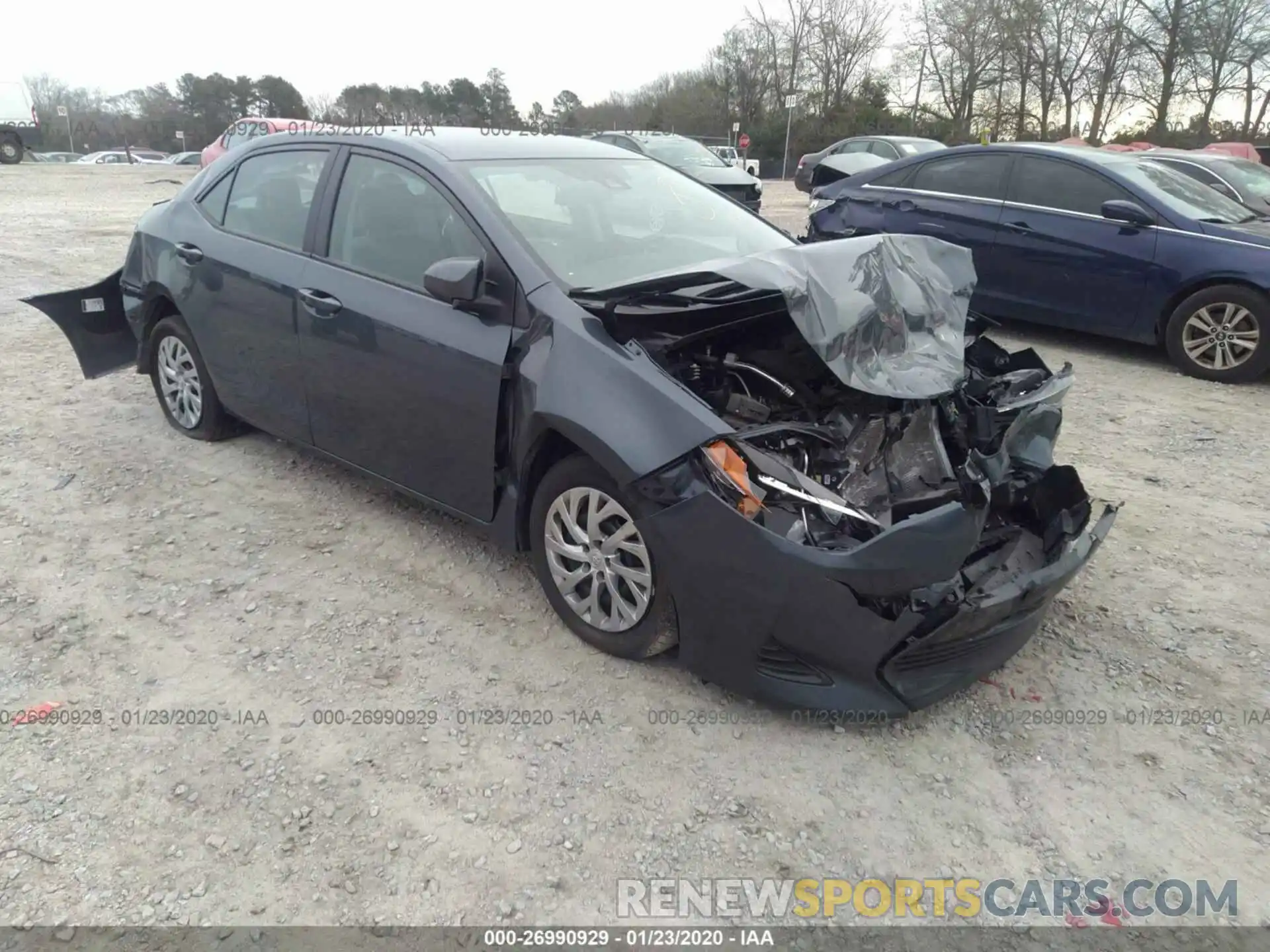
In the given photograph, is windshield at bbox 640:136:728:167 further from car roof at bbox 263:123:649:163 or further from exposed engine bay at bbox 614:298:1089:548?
exposed engine bay at bbox 614:298:1089:548

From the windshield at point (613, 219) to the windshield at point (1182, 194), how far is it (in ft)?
13.5

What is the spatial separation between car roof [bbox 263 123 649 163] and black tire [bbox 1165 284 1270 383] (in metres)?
4.41

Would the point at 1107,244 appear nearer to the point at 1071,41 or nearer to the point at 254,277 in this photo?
the point at 254,277

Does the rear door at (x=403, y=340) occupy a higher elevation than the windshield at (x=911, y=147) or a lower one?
lower

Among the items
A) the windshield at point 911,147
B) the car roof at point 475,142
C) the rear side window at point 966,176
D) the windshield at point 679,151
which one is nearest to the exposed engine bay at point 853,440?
the car roof at point 475,142

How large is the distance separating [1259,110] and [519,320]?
42009 mm

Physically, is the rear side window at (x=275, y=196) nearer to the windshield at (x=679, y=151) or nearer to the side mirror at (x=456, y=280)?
the side mirror at (x=456, y=280)

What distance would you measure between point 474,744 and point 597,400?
114cm

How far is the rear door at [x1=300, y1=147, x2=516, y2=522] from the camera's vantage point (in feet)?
10.6

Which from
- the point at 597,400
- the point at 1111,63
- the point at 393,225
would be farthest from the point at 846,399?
the point at 1111,63

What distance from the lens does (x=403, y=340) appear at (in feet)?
11.3

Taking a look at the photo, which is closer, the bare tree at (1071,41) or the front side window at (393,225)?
the front side window at (393,225)

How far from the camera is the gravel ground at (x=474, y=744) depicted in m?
2.33

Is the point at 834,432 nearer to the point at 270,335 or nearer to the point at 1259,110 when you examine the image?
the point at 270,335
